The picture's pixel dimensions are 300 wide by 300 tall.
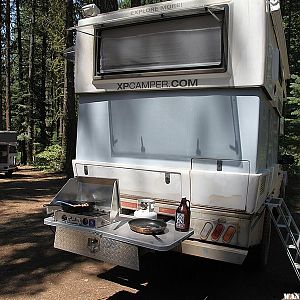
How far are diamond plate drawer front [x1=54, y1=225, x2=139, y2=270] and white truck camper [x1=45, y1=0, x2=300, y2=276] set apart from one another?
1 centimetres

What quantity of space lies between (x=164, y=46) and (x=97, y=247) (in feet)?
7.58

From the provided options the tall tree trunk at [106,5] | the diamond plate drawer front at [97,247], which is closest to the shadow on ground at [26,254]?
the diamond plate drawer front at [97,247]

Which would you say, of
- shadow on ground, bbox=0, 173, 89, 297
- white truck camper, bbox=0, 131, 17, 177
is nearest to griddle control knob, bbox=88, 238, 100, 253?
shadow on ground, bbox=0, 173, 89, 297

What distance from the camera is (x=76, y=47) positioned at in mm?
5102

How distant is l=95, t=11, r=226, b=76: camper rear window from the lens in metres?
4.20

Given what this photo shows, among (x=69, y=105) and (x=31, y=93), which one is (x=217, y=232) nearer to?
(x=69, y=105)

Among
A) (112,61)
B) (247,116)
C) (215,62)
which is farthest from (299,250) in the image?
(112,61)

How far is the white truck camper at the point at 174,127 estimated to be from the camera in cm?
398

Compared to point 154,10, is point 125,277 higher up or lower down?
lower down

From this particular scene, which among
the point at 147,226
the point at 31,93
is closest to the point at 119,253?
the point at 147,226

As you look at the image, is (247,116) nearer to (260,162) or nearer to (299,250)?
(260,162)

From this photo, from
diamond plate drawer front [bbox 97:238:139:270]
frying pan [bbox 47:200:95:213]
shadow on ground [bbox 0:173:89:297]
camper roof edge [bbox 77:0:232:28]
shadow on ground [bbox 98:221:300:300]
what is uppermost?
camper roof edge [bbox 77:0:232:28]

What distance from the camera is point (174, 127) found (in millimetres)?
4480

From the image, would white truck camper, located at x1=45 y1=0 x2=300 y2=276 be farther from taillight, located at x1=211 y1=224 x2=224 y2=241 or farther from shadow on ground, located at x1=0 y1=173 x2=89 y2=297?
shadow on ground, located at x1=0 y1=173 x2=89 y2=297
